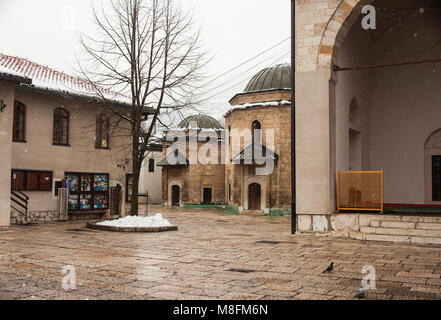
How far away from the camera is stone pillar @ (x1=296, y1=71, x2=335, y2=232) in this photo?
42.3 ft

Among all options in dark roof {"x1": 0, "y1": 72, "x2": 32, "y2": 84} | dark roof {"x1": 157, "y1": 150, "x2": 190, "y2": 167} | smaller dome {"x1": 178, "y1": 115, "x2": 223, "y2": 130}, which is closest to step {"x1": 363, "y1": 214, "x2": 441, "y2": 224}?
dark roof {"x1": 0, "y1": 72, "x2": 32, "y2": 84}

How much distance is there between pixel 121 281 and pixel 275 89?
76.8ft

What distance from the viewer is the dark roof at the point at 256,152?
91.3ft

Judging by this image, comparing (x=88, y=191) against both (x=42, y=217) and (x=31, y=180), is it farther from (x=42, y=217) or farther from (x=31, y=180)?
(x=31, y=180)

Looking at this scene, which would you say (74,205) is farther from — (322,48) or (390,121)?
(390,121)

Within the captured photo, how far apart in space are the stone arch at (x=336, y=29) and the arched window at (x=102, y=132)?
10722 mm

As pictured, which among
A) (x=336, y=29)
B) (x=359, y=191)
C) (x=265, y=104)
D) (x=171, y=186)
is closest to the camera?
(x=336, y=29)

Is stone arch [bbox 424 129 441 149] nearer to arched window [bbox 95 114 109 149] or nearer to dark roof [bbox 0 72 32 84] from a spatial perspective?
arched window [bbox 95 114 109 149]

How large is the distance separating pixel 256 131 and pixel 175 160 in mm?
10387

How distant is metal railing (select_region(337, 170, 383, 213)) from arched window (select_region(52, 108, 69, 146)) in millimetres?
11600

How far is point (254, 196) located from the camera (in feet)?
94.7

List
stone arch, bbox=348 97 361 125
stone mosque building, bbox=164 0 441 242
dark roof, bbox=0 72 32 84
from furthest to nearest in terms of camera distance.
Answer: stone arch, bbox=348 97 361 125
dark roof, bbox=0 72 32 84
stone mosque building, bbox=164 0 441 242

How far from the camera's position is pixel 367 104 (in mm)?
19062

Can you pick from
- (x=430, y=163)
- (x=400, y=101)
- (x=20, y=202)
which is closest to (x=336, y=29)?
(x=400, y=101)
